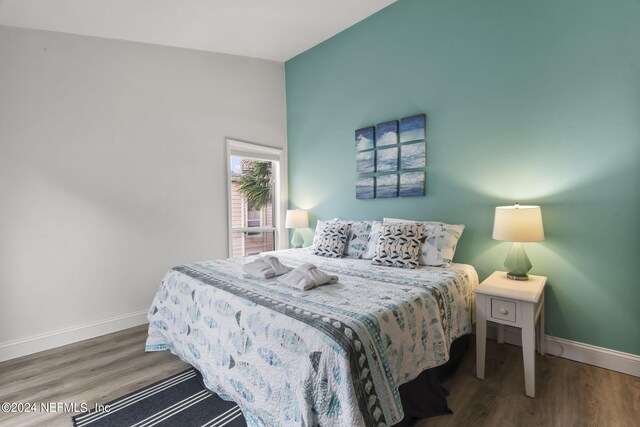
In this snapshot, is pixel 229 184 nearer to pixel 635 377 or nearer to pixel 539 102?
pixel 539 102

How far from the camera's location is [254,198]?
430 centimetres

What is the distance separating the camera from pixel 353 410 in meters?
1.17

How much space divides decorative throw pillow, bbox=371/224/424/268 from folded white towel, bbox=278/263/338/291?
2.33 ft

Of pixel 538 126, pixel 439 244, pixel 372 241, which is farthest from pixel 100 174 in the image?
pixel 538 126

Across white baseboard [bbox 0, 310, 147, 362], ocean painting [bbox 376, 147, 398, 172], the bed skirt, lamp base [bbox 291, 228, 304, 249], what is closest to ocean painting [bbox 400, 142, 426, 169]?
ocean painting [bbox 376, 147, 398, 172]

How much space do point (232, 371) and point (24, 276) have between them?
222 centimetres

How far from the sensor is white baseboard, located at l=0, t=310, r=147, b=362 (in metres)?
2.48

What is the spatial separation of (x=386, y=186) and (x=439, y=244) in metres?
0.99

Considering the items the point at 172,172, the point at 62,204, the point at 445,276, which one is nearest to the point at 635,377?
the point at 445,276

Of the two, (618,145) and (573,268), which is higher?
(618,145)

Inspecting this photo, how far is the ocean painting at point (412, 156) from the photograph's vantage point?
303 cm

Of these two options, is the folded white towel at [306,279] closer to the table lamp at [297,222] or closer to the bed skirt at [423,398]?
the bed skirt at [423,398]

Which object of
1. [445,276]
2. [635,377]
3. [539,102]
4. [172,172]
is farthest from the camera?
[172,172]

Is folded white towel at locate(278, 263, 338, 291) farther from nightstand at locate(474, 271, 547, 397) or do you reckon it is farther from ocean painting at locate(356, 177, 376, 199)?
ocean painting at locate(356, 177, 376, 199)
